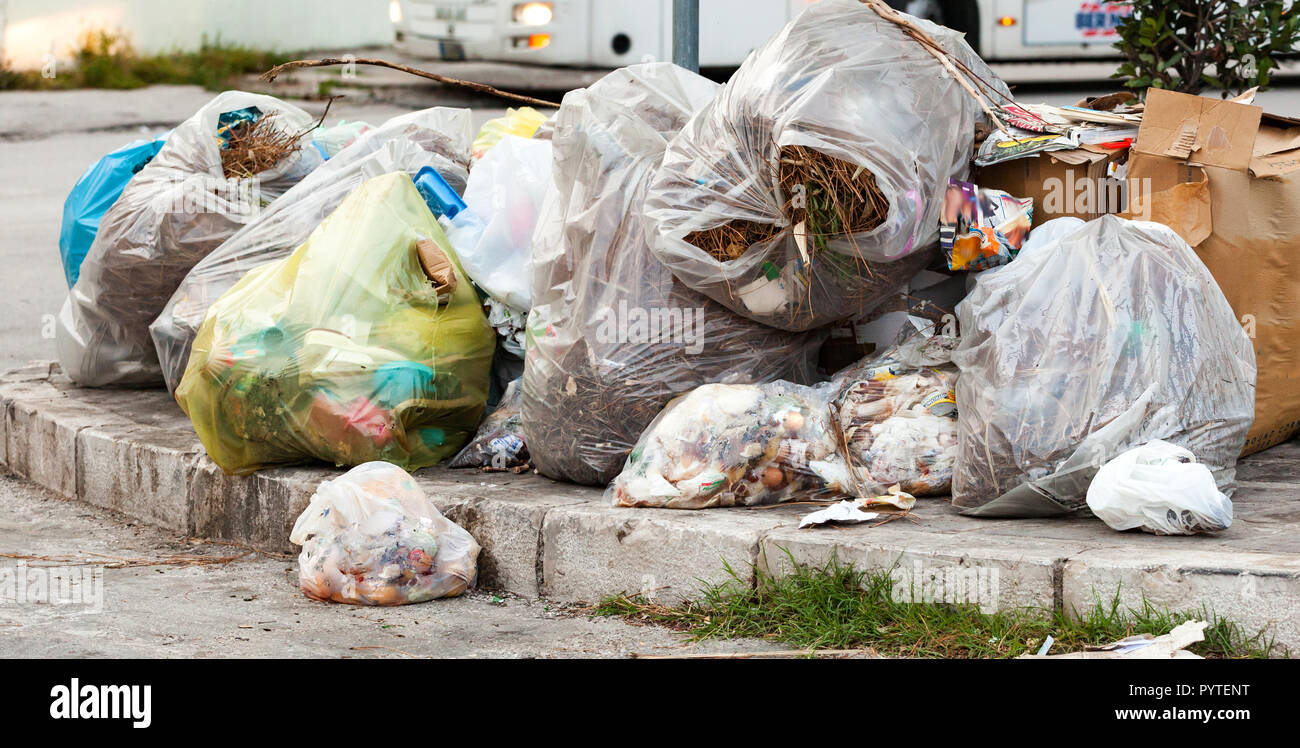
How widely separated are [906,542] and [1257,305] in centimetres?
126

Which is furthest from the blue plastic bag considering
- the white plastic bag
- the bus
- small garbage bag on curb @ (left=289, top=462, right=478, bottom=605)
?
the bus

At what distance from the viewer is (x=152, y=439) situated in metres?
4.09

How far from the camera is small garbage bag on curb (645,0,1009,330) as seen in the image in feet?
9.49

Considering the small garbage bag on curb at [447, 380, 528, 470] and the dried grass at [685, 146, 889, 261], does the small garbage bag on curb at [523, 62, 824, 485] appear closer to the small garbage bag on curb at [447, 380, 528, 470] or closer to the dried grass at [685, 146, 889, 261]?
the small garbage bag on curb at [447, 380, 528, 470]

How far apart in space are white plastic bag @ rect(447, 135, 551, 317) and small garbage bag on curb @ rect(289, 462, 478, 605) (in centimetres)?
81

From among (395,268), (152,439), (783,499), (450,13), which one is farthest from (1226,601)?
(450,13)

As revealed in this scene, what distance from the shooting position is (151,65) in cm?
1466

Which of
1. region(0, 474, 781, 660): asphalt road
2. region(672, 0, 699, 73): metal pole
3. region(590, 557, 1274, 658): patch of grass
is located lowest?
region(0, 474, 781, 660): asphalt road

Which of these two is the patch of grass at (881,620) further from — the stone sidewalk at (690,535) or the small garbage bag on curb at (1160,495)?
the small garbage bag on curb at (1160,495)

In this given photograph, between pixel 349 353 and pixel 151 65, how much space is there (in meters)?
12.6

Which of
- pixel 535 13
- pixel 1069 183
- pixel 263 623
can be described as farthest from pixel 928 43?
pixel 535 13

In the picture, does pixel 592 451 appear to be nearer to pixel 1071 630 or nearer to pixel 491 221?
pixel 491 221

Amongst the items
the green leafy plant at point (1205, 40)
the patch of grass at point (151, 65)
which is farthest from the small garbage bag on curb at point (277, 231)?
the patch of grass at point (151, 65)
